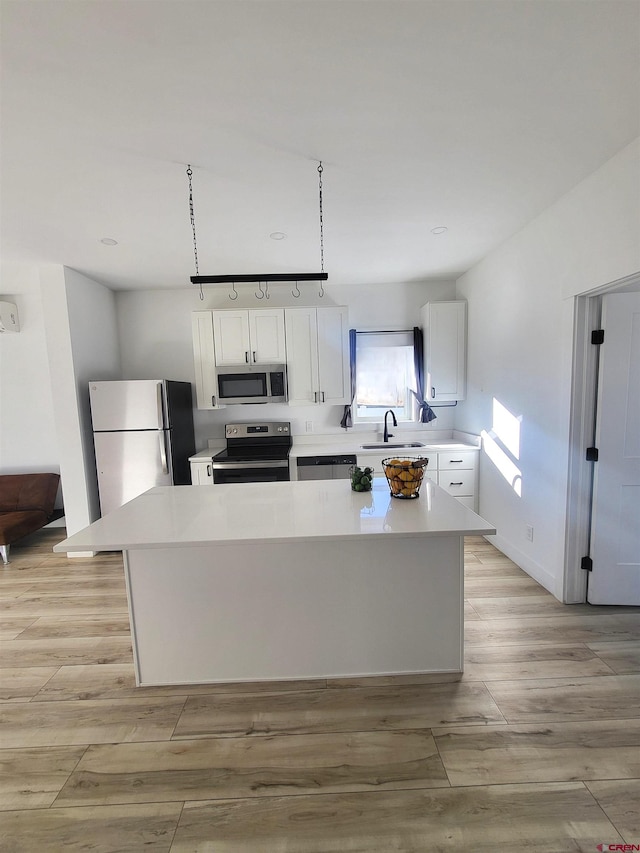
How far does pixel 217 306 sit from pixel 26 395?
238 centimetres

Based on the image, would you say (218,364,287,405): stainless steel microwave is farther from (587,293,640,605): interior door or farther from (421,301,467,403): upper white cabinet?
(587,293,640,605): interior door

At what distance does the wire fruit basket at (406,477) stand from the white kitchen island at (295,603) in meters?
0.14

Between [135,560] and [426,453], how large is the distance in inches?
105

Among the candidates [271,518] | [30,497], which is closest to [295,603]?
[271,518]

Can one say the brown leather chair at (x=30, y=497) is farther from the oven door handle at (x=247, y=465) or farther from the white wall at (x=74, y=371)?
the oven door handle at (x=247, y=465)

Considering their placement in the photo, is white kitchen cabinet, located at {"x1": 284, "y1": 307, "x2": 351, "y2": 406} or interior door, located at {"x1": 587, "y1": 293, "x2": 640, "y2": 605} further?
white kitchen cabinet, located at {"x1": 284, "y1": 307, "x2": 351, "y2": 406}

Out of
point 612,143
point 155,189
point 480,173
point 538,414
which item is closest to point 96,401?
point 155,189

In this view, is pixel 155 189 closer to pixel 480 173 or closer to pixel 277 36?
pixel 277 36

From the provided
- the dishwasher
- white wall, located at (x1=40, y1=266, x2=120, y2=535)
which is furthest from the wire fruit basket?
white wall, located at (x1=40, y1=266, x2=120, y2=535)

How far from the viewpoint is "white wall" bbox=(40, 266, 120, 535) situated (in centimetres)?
311

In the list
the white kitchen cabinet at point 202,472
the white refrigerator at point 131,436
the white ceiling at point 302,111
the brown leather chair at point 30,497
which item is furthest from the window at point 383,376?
the brown leather chair at point 30,497

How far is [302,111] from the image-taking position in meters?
1.48

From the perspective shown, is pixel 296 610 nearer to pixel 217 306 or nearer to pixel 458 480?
pixel 458 480

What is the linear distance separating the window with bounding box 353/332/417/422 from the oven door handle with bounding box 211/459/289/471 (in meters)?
1.11
